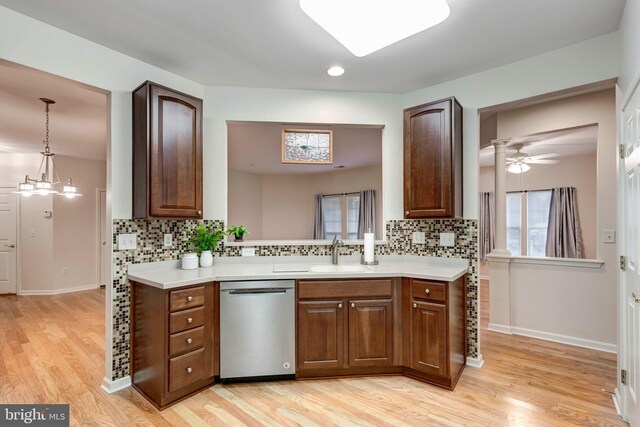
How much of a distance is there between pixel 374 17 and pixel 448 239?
1.98 m

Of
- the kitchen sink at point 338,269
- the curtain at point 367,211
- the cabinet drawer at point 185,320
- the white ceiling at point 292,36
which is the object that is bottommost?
the cabinet drawer at point 185,320

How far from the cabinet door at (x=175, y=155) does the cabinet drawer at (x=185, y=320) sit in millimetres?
744

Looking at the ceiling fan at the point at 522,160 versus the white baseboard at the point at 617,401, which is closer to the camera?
the white baseboard at the point at 617,401

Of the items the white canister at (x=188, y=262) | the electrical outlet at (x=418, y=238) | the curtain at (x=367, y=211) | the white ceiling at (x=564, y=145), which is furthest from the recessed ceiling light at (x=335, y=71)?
the curtain at (x=367, y=211)

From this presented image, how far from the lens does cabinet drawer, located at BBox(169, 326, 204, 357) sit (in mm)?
2189

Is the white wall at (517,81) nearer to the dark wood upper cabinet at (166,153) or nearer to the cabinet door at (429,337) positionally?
the cabinet door at (429,337)

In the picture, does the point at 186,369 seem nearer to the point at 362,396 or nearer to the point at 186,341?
the point at 186,341

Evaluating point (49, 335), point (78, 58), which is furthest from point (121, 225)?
point (49, 335)

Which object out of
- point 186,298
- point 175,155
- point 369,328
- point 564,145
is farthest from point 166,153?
point 564,145

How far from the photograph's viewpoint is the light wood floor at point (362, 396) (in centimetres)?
205

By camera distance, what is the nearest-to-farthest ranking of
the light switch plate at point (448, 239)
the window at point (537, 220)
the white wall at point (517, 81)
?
1. the white wall at point (517, 81)
2. the light switch plate at point (448, 239)
3. the window at point (537, 220)

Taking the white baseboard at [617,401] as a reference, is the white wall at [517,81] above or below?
above

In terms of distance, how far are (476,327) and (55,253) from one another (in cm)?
672

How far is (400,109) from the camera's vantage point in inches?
127
